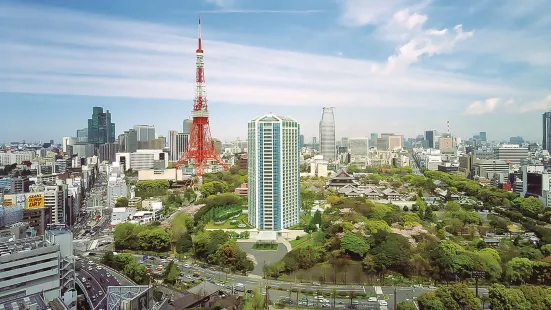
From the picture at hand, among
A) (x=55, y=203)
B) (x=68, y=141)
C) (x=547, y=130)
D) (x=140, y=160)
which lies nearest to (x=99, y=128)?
(x=68, y=141)

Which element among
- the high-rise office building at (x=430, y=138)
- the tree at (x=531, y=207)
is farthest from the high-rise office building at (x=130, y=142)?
the high-rise office building at (x=430, y=138)

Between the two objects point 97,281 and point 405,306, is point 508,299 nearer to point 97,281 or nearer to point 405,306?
point 405,306

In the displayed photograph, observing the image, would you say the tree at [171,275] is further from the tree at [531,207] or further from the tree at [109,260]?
the tree at [531,207]

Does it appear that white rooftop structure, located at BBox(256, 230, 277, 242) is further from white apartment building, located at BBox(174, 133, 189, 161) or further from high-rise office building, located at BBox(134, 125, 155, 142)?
high-rise office building, located at BBox(134, 125, 155, 142)

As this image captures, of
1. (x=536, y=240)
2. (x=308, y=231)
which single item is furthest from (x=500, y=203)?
(x=308, y=231)

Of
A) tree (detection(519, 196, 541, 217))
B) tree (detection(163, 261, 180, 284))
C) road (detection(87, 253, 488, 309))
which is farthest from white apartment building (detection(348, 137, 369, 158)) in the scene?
tree (detection(163, 261, 180, 284))

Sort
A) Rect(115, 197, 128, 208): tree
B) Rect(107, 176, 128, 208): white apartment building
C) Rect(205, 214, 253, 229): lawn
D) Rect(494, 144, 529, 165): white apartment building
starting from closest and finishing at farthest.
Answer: Rect(205, 214, 253, 229): lawn → Rect(115, 197, 128, 208): tree → Rect(107, 176, 128, 208): white apartment building → Rect(494, 144, 529, 165): white apartment building

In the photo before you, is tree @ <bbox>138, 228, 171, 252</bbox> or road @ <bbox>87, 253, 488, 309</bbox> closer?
road @ <bbox>87, 253, 488, 309</bbox>

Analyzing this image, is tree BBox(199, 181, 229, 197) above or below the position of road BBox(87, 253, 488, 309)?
above
